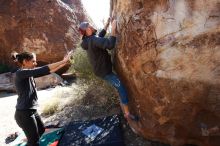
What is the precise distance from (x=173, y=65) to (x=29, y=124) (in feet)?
7.46

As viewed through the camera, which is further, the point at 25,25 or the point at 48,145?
the point at 25,25

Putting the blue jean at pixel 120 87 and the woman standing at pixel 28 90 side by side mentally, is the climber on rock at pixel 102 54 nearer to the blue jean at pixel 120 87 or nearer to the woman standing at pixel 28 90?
the blue jean at pixel 120 87

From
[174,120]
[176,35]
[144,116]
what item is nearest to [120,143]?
[144,116]

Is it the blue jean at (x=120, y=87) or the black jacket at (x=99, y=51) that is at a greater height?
the black jacket at (x=99, y=51)

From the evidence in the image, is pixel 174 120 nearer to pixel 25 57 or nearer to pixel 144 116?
pixel 144 116

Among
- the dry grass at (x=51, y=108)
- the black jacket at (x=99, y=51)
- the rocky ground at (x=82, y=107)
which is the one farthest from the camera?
the dry grass at (x=51, y=108)

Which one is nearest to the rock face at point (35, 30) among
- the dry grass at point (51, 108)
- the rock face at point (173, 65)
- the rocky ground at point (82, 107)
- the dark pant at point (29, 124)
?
the rocky ground at point (82, 107)

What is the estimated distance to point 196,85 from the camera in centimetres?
427

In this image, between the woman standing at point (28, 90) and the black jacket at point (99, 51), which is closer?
the woman standing at point (28, 90)

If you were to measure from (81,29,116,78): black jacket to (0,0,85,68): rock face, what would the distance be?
862 cm

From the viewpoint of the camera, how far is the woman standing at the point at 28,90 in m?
4.70

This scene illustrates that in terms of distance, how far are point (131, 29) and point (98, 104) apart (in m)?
2.78

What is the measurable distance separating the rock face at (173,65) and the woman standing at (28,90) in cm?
105

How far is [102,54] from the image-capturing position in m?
5.07
